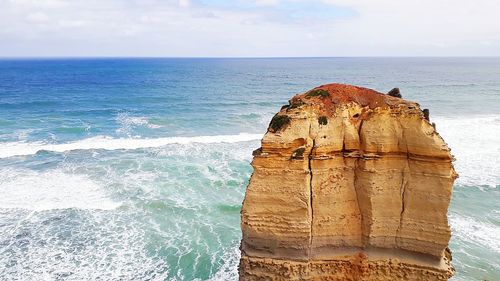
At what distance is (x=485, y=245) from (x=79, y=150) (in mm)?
37243

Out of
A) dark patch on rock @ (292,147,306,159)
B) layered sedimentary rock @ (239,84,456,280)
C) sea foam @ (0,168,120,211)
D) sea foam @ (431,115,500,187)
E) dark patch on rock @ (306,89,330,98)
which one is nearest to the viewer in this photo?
dark patch on rock @ (292,147,306,159)

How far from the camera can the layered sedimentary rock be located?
13391mm

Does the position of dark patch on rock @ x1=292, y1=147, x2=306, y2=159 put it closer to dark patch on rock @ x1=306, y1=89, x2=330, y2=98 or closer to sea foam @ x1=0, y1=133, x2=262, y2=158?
dark patch on rock @ x1=306, y1=89, x2=330, y2=98

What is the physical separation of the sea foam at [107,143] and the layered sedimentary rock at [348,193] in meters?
34.5

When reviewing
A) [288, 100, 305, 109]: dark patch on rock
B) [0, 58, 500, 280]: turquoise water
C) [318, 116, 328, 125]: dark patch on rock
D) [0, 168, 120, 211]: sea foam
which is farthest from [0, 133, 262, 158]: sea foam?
[318, 116, 328, 125]: dark patch on rock

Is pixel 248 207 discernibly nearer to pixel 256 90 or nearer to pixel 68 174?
pixel 68 174

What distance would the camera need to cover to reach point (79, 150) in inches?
1764

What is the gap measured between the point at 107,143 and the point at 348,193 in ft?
127

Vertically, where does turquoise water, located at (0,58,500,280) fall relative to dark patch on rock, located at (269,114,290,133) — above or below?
below

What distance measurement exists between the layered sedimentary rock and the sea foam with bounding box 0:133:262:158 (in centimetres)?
3454

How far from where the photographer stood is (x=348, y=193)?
1399 centimetres

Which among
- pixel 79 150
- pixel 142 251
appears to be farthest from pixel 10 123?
pixel 142 251

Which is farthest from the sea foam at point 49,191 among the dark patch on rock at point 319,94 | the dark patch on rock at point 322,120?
the dark patch on rock at point 322,120

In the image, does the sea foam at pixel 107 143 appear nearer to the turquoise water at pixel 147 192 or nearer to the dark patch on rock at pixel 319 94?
the turquoise water at pixel 147 192
